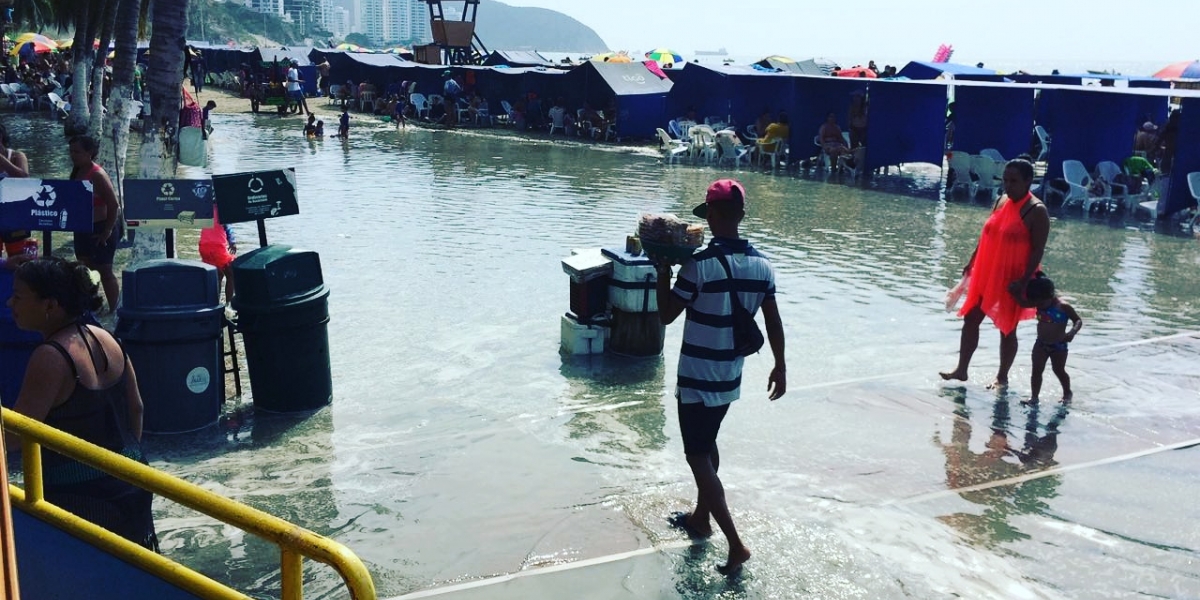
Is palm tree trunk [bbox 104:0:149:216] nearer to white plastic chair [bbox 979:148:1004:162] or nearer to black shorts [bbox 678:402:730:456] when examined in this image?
black shorts [bbox 678:402:730:456]

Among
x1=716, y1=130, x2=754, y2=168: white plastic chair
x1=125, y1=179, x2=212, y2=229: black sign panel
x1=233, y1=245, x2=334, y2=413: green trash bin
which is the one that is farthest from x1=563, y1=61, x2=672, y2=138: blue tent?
x1=233, y1=245, x2=334, y2=413: green trash bin

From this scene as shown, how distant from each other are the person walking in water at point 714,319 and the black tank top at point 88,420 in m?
2.17

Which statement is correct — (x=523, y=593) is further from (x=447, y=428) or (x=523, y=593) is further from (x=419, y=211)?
(x=419, y=211)

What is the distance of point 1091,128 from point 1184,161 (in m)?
2.12

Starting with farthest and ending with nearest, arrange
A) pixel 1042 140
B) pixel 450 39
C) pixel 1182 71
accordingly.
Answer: pixel 450 39, pixel 1182 71, pixel 1042 140

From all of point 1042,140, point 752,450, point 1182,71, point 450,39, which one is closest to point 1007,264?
point 752,450

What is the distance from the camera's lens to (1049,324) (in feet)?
22.2

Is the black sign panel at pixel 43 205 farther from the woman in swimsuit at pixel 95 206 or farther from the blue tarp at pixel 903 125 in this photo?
the blue tarp at pixel 903 125

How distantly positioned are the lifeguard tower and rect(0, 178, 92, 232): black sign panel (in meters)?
40.1

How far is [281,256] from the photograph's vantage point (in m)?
6.33

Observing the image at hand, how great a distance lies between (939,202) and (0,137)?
13.9 metres

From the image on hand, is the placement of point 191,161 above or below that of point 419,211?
above

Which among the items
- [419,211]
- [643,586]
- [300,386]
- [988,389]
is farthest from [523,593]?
[419,211]

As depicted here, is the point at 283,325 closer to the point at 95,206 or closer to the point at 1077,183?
the point at 95,206
